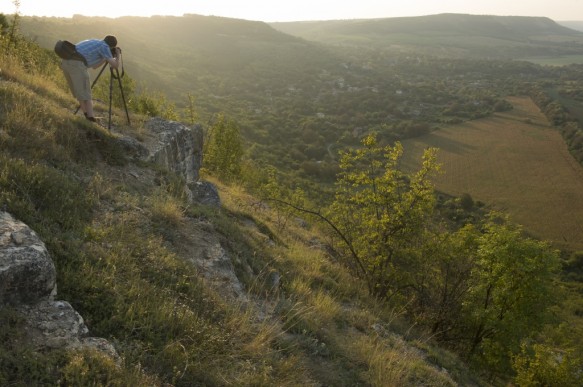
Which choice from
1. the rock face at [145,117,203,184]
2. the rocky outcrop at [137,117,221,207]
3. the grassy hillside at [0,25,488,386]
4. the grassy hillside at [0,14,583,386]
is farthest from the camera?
the rock face at [145,117,203,184]

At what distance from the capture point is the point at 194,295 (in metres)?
4.10

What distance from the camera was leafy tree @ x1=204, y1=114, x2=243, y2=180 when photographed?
73.4 feet

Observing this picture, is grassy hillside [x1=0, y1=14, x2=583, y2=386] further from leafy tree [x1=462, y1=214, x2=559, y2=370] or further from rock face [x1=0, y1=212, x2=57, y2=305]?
rock face [x1=0, y1=212, x2=57, y2=305]

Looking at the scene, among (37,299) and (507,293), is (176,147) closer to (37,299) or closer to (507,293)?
(37,299)

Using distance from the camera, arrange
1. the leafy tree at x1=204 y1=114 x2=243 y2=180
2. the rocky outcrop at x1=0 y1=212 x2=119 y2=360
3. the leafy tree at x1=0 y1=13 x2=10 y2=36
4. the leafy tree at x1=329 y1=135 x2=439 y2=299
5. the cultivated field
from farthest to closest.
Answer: the cultivated field, the leafy tree at x1=204 y1=114 x2=243 y2=180, the leafy tree at x1=0 y1=13 x2=10 y2=36, the leafy tree at x1=329 y1=135 x2=439 y2=299, the rocky outcrop at x1=0 y1=212 x2=119 y2=360

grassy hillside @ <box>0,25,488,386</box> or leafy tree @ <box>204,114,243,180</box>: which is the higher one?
grassy hillside @ <box>0,25,488,386</box>

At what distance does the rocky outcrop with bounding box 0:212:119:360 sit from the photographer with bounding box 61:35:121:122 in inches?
189

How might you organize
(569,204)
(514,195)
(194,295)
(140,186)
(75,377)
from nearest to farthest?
(75,377), (194,295), (140,186), (569,204), (514,195)

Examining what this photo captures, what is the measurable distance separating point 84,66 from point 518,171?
69.4m

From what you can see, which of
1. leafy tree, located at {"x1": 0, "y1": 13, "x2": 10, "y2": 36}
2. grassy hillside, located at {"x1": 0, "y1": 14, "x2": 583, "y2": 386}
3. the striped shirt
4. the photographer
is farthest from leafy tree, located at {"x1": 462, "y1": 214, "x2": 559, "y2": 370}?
leafy tree, located at {"x1": 0, "y1": 13, "x2": 10, "y2": 36}

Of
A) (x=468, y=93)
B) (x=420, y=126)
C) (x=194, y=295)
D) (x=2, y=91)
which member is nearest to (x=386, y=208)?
(x=194, y=295)

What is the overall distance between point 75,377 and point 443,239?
10720mm

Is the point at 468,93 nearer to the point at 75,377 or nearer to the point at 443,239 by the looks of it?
the point at 443,239

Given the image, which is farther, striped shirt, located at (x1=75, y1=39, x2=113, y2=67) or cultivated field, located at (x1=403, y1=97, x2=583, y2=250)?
cultivated field, located at (x1=403, y1=97, x2=583, y2=250)
